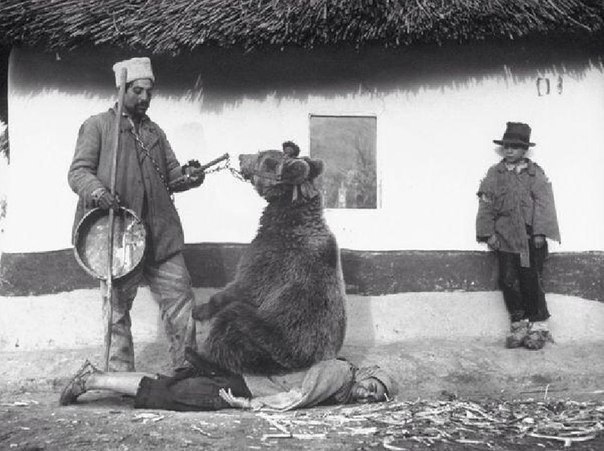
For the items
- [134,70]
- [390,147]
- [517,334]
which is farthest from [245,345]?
[390,147]

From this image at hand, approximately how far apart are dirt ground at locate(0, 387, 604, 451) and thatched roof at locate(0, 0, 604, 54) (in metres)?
2.88

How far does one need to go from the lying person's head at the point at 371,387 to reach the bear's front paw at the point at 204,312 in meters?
0.95

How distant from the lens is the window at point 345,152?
22.9 feet

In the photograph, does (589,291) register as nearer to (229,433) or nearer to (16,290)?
(229,433)

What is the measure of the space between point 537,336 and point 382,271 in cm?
130

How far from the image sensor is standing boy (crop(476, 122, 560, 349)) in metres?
6.61

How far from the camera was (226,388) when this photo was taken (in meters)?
4.82

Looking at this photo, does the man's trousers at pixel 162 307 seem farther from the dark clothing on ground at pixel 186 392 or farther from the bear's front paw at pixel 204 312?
the dark clothing on ground at pixel 186 392

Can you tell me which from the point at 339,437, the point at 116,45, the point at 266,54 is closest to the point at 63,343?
the point at 116,45

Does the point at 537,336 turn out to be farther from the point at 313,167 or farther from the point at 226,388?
the point at 226,388

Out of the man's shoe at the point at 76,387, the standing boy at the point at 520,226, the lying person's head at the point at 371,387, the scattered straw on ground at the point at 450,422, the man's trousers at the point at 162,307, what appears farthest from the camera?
the standing boy at the point at 520,226

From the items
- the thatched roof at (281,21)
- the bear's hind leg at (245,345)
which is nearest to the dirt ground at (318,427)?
the bear's hind leg at (245,345)

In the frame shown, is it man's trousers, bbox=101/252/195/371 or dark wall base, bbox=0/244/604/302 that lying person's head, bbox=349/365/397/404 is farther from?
dark wall base, bbox=0/244/604/302

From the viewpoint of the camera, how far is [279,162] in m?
5.16
